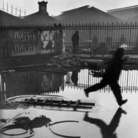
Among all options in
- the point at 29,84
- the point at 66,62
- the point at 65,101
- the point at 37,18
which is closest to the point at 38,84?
the point at 29,84

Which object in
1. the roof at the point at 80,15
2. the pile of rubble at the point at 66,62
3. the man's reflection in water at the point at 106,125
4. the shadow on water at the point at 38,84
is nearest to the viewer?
the man's reflection in water at the point at 106,125

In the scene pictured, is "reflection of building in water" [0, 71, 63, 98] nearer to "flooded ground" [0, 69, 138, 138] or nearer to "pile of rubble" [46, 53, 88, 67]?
"flooded ground" [0, 69, 138, 138]

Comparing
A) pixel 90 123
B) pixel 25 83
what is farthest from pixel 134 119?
pixel 25 83

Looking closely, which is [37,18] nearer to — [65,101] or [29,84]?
[29,84]

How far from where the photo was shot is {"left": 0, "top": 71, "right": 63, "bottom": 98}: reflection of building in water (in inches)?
281

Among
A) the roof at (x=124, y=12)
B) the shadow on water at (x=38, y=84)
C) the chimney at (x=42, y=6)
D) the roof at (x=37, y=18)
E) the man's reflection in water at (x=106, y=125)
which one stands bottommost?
the man's reflection in water at (x=106, y=125)

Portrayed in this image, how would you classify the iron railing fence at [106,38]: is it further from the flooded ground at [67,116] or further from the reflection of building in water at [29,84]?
the flooded ground at [67,116]

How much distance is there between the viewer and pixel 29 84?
816 centimetres

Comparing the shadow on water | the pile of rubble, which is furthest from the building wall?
the shadow on water

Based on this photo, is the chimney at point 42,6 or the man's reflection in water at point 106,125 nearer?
the man's reflection in water at point 106,125

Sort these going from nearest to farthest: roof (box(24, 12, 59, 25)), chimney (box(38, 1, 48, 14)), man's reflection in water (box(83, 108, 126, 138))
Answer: man's reflection in water (box(83, 108, 126, 138))
chimney (box(38, 1, 48, 14))
roof (box(24, 12, 59, 25))

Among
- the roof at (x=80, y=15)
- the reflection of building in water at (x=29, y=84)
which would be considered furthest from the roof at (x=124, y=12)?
the reflection of building in water at (x=29, y=84)

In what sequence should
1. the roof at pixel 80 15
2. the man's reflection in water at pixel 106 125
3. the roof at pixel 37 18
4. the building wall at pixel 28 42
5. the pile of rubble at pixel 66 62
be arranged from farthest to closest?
the roof at pixel 80 15
the roof at pixel 37 18
the building wall at pixel 28 42
the pile of rubble at pixel 66 62
the man's reflection in water at pixel 106 125

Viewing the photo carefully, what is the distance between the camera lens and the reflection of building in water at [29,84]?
7129 mm
